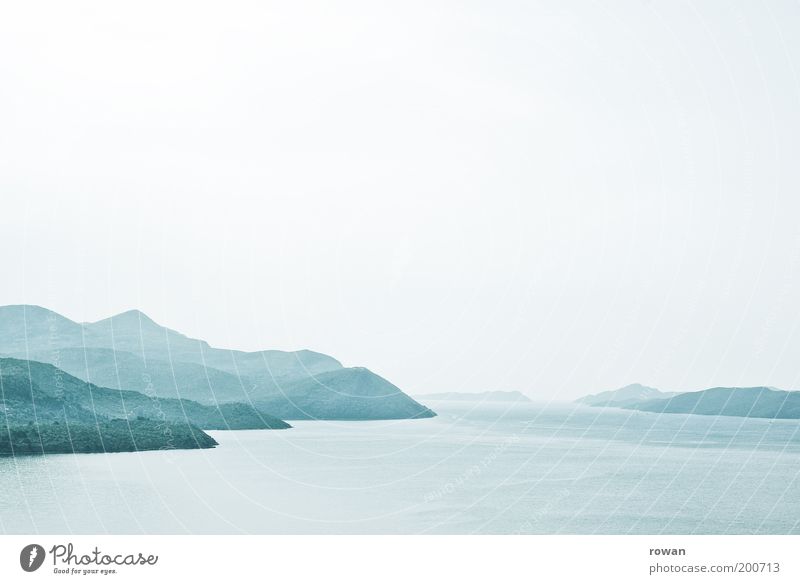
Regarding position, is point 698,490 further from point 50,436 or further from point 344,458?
point 50,436

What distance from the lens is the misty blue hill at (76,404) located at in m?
72.2

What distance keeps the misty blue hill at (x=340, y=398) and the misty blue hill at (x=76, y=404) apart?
3307 cm

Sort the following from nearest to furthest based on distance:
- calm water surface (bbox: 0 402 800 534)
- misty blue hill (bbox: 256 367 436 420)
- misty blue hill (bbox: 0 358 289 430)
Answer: calm water surface (bbox: 0 402 800 534) → misty blue hill (bbox: 0 358 289 430) → misty blue hill (bbox: 256 367 436 420)

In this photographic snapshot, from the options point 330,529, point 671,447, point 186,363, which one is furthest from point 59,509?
point 186,363

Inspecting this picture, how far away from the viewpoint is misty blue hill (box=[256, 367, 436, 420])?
458ft

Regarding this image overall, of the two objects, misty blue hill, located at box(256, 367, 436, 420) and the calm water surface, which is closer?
the calm water surface

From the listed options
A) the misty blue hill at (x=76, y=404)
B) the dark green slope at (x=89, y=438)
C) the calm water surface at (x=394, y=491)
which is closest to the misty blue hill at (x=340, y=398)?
the misty blue hill at (x=76, y=404)

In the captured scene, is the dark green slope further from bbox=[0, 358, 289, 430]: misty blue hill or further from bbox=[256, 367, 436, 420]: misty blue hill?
bbox=[256, 367, 436, 420]: misty blue hill

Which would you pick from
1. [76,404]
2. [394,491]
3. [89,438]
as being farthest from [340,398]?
[394,491]

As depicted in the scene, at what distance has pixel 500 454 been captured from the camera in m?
71.5

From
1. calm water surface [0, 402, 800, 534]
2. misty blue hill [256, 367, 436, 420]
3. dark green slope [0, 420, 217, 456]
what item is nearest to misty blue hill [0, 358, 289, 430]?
dark green slope [0, 420, 217, 456]

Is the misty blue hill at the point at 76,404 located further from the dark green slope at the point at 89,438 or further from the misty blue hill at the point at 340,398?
the misty blue hill at the point at 340,398

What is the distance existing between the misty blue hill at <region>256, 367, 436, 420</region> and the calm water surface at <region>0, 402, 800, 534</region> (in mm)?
62590

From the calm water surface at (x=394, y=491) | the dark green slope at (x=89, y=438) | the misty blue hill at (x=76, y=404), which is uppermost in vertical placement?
the misty blue hill at (x=76, y=404)
